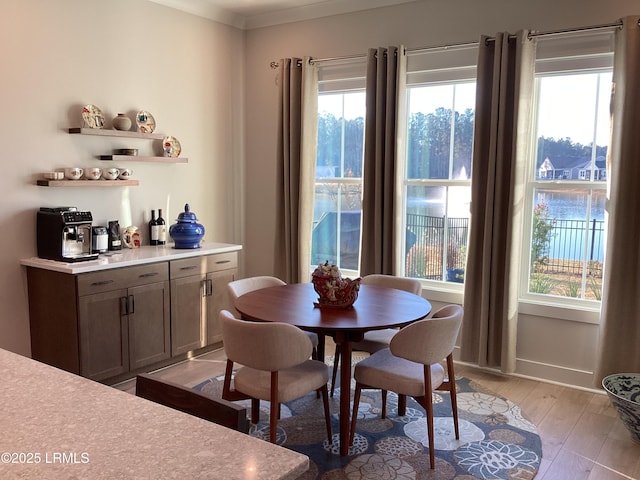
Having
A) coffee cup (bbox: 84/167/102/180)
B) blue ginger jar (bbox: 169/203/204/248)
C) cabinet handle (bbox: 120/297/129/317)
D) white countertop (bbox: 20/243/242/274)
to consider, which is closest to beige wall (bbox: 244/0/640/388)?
white countertop (bbox: 20/243/242/274)

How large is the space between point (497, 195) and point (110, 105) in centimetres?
298

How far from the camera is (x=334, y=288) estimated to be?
3059 mm

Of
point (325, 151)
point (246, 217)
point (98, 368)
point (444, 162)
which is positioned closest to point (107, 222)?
point (98, 368)

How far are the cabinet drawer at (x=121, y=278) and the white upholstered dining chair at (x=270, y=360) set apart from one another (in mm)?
1198

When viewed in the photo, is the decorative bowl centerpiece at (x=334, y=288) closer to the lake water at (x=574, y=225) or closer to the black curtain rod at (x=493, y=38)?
the lake water at (x=574, y=225)

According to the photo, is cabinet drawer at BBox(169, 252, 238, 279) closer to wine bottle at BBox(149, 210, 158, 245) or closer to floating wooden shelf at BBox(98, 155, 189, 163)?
wine bottle at BBox(149, 210, 158, 245)

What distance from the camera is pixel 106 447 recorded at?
109 centimetres

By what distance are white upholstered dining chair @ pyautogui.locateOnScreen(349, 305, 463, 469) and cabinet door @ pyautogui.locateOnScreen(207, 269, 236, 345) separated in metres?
1.85

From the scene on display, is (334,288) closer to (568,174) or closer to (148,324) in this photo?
(148,324)

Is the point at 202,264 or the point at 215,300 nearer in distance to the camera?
the point at 202,264

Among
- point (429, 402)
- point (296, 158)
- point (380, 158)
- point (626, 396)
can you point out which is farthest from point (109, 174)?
point (626, 396)

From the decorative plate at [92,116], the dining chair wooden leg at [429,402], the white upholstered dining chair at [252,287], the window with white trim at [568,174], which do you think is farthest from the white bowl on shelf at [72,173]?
the window with white trim at [568,174]

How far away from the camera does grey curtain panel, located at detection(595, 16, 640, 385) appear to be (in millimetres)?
3424

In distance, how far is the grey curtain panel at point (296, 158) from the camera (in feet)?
15.9
